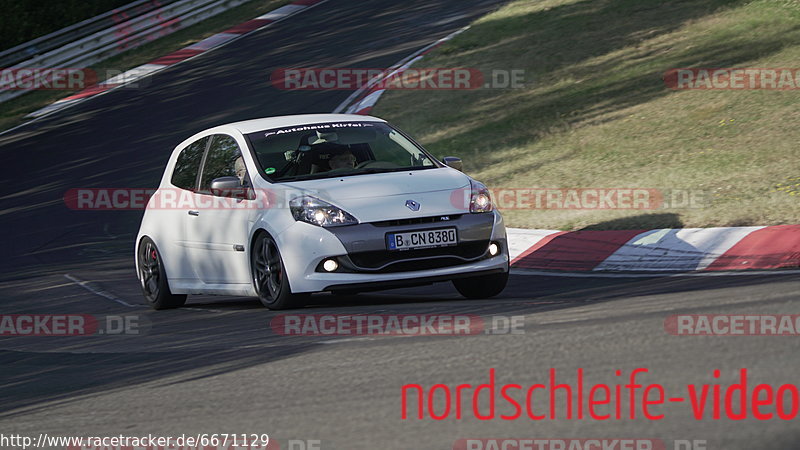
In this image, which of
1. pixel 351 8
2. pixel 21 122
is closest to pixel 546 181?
pixel 21 122

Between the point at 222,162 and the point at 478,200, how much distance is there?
2.42 m

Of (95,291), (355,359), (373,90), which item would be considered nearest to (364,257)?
(355,359)

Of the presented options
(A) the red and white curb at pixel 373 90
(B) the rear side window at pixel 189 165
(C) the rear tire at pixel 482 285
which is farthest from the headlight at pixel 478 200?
(A) the red and white curb at pixel 373 90

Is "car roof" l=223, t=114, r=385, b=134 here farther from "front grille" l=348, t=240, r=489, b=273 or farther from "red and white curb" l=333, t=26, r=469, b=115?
"red and white curb" l=333, t=26, r=469, b=115

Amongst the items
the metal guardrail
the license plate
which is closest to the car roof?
the license plate

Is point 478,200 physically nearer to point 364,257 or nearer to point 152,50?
point 364,257

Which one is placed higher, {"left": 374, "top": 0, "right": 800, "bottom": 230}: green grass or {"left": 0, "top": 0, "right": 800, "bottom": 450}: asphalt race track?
{"left": 374, "top": 0, "right": 800, "bottom": 230}: green grass

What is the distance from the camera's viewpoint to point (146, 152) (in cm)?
2012

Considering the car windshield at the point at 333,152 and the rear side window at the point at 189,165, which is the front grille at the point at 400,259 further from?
the rear side window at the point at 189,165

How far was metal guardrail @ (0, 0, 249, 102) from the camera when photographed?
28.2 meters

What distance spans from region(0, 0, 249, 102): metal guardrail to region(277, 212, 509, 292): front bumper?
1921 centimetres

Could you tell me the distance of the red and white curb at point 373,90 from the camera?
789 inches

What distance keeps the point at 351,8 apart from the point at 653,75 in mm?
13778

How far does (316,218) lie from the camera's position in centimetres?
911
